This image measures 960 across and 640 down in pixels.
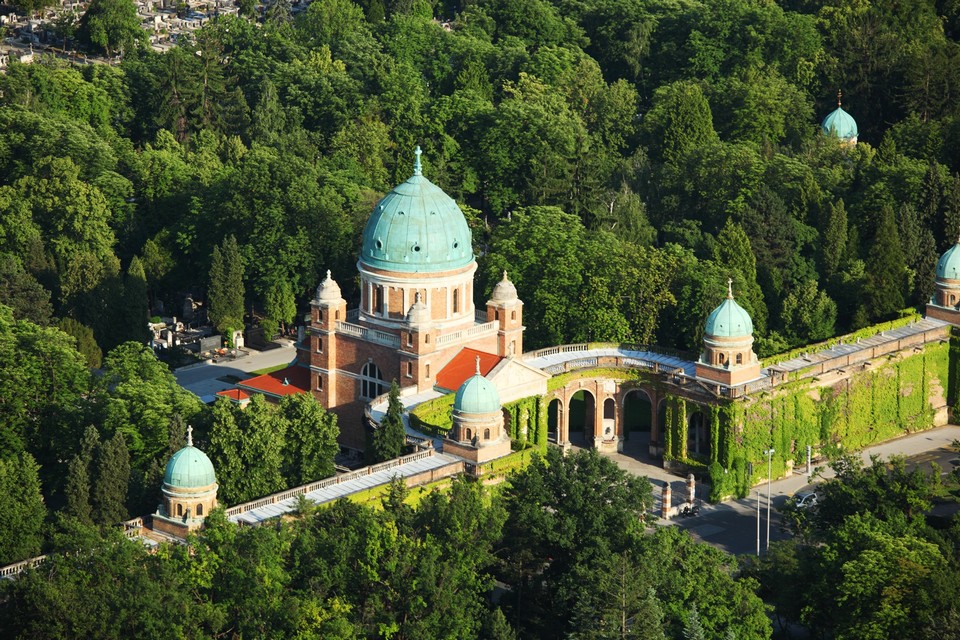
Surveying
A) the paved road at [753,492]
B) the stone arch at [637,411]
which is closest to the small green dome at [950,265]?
the paved road at [753,492]

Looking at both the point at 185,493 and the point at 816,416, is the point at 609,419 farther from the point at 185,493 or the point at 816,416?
the point at 185,493

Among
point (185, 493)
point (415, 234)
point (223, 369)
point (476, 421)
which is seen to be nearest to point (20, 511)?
point (185, 493)

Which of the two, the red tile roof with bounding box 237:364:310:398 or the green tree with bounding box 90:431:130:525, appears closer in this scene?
the green tree with bounding box 90:431:130:525

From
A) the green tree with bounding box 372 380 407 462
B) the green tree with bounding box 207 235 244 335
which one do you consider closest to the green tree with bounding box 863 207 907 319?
the green tree with bounding box 372 380 407 462

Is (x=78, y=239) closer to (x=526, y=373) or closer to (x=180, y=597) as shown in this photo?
(x=526, y=373)

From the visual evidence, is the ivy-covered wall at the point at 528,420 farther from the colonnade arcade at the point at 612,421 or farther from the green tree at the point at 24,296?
the green tree at the point at 24,296

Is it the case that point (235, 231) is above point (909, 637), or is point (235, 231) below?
above

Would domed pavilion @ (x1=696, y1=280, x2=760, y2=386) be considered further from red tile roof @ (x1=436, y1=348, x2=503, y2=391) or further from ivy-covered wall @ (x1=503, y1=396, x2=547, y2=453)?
red tile roof @ (x1=436, y1=348, x2=503, y2=391)

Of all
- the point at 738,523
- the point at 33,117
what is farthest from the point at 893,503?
the point at 33,117
